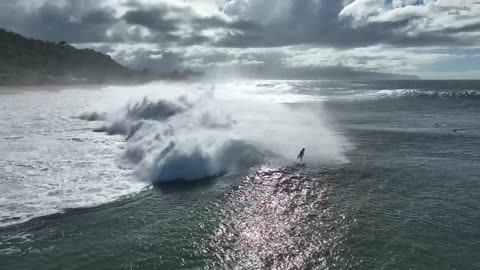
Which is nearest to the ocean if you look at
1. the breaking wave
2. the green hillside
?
the breaking wave

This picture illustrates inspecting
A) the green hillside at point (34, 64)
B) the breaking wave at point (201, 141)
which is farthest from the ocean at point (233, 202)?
the green hillside at point (34, 64)

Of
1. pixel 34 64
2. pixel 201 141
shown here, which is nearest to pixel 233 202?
pixel 201 141

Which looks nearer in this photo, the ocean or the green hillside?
the ocean

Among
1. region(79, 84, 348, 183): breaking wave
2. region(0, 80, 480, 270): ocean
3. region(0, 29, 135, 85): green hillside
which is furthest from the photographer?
region(0, 29, 135, 85): green hillside

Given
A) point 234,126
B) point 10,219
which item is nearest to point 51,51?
point 234,126

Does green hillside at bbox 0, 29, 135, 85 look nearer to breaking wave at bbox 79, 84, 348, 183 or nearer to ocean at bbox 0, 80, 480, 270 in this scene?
breaking wave at bbox 79, 84, 348, 183

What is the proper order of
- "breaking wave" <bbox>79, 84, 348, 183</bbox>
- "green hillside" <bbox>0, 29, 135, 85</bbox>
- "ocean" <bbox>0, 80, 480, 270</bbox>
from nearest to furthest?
"ocean" <bbox>0, 80, 480, 270</bbox>
"breaking wave" <bbox>79, 84, 348, 183</bbox>
"green hillside" <bbox>0, 29, 135, 85</bbox>

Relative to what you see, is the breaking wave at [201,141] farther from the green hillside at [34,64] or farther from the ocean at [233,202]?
the green hillside at [34,64]
